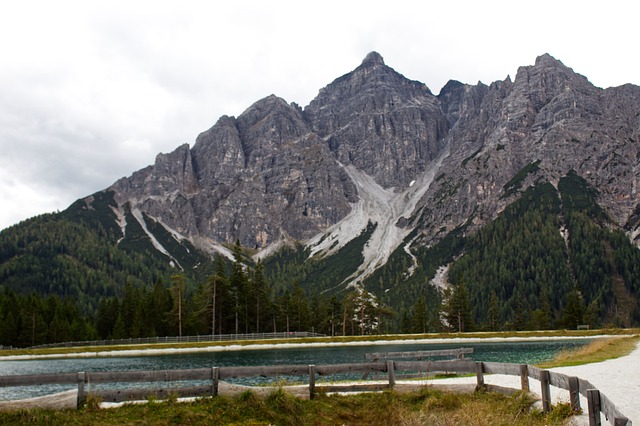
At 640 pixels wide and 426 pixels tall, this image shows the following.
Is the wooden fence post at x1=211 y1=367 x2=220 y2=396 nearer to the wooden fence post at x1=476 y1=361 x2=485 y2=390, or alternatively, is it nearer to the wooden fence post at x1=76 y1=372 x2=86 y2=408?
the wooden fence post at x1=76 y1=372 x2=86 y2=408

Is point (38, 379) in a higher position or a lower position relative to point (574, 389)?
higher

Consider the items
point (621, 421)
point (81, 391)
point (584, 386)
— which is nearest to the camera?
point (621, 421)

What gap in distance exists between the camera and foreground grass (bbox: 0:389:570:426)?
14703mm

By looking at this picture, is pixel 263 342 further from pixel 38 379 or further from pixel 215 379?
pixel 38 379

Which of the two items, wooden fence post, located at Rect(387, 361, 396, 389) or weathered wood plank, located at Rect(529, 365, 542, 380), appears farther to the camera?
wooden fence post, located at Rect(387, 361, 396, 389)

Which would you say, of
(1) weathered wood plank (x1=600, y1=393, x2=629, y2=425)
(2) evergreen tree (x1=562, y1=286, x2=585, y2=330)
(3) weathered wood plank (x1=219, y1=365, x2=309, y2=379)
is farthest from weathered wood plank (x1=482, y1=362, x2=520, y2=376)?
(2) evergreen tree (x1=562, y1=286, x2=585, y2=330)

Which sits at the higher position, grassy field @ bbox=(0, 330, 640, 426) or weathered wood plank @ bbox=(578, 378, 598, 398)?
weathered wood plank @ bbox=(578, 378, 598, 398)

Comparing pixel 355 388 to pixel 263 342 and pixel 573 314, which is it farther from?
pixel 573 314

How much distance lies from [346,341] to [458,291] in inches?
1408

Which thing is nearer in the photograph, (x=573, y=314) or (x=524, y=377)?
(x=524, y=377)

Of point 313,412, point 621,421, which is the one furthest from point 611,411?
point 313,412

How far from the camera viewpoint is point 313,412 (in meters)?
→ 17.1

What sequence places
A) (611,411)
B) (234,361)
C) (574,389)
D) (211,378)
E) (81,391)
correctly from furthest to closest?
1. (234,361)
2. (211,378)
3. (81,391)
4. (574,389)
5. (611,411)

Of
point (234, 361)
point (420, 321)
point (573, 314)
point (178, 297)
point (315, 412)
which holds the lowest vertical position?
point (234, 361)
